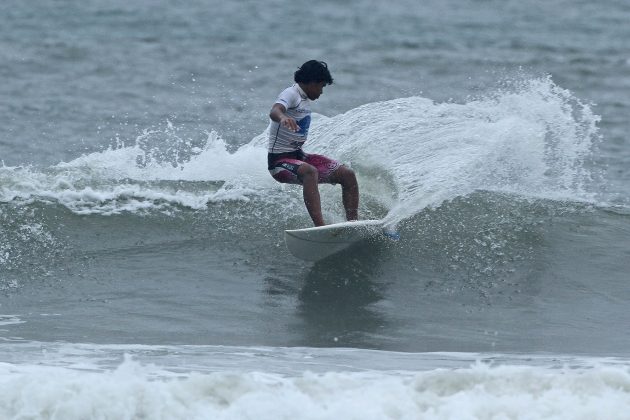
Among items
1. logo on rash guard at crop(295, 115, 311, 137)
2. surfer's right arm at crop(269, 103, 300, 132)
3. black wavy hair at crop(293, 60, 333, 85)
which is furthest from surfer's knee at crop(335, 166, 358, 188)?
black wavy hair at crop(293, 60, 333, 85)

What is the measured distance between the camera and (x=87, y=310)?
29.3 ft

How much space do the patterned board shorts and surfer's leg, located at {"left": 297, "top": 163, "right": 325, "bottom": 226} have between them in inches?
4.5

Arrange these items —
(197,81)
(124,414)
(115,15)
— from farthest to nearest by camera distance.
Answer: (115,15)
(197,81)
(124,414)

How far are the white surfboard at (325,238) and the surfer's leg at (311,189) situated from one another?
0.35 ft

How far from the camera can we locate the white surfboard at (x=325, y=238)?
9617 millimetres

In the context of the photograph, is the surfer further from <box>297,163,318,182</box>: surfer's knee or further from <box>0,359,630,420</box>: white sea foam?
<box>0,359,630,420</box>: white sea foam

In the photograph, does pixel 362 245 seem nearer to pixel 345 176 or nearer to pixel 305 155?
pixel 345 176

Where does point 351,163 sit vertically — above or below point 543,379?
above

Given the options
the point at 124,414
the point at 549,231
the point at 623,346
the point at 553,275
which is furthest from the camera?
the point at 549,231

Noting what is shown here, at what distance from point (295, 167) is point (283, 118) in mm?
703

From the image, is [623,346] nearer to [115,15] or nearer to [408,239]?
[408,239]

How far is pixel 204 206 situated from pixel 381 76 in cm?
1044

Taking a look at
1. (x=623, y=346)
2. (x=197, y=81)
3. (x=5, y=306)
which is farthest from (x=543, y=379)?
(x=197, y=81)

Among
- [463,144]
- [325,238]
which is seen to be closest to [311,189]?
[325,238]
